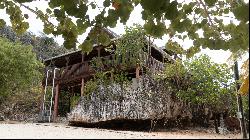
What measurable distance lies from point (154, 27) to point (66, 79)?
17.2 metres

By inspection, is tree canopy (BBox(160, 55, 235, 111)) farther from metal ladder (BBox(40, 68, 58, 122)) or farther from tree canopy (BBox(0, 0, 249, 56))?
metal ladder (BBox(40, 68, 58, 122))

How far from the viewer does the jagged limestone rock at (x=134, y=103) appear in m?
12.9

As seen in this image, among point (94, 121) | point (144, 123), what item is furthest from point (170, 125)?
point (94, 121)

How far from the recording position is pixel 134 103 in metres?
13.1

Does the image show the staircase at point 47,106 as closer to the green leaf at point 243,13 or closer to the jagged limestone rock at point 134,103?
the jagged limestone rock at point 134,103

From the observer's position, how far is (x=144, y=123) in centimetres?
1366

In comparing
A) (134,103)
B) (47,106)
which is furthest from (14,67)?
(134,103)

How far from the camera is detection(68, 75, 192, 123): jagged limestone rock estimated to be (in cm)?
1288

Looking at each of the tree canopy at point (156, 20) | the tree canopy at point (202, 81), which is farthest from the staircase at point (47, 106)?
the tree canopy at point (156, 20)

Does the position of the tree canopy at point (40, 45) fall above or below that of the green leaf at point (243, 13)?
above

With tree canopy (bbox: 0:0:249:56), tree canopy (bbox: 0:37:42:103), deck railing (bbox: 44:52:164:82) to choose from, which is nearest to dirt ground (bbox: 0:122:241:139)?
tree canopy (bbox: 0:0:249:56)

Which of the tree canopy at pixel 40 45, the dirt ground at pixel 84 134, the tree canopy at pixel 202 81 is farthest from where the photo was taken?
the tree canopy at pixel 40 45

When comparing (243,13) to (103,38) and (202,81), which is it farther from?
(202,81)

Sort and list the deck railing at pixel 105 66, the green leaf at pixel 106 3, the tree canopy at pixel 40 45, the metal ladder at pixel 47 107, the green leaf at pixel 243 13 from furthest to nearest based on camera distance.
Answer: the tree canopy at pixel 40 45
the metal ladder at pixel 47 107
the deck railing at pixel 105 66
the green leaf at pixel 106 3
the green leaf at pixel 243 13
